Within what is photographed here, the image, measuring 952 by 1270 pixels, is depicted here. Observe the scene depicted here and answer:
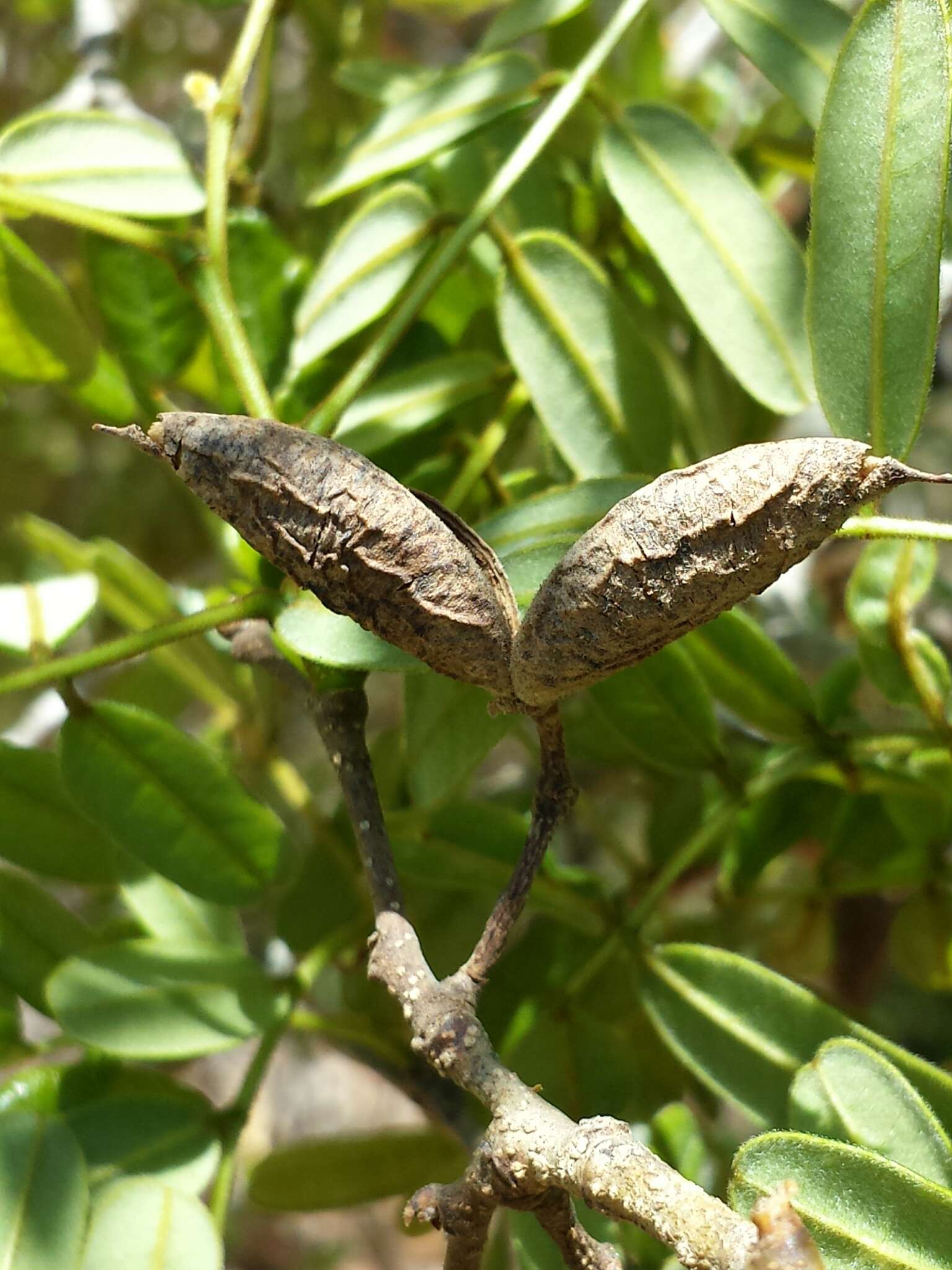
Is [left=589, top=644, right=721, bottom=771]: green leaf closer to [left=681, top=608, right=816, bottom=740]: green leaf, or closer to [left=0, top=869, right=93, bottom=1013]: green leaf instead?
[left=681, top=608, right=816, bottom=740]: green leaf

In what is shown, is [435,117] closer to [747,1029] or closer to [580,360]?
[580,360]

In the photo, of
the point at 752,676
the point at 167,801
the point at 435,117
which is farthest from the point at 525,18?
the point at 167,801

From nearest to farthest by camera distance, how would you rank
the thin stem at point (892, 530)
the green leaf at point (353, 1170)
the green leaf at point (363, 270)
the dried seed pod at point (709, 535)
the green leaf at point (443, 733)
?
1. the dried seed pod at point (709, 535)
2. the thin stem at point (892, 530)
3. the green leaf at point (443, 733)
4. the green leaf at point (363, 270)
5. the green leaf at point (353, 1170)

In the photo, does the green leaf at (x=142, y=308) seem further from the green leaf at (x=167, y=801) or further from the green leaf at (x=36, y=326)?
the green leaf at (x=167, y=801)

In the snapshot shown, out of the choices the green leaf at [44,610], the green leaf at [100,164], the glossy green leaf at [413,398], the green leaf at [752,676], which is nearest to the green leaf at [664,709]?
the green leaf at [752,676]

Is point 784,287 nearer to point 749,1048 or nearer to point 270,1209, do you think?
point 749,1048

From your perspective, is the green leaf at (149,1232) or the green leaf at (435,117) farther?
the green leaf at (435,117)

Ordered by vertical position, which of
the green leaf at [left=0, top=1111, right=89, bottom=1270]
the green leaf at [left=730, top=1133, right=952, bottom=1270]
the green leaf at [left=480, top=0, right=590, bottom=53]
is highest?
the green leaf at [left=480, top=0, right=590, bottom=53]

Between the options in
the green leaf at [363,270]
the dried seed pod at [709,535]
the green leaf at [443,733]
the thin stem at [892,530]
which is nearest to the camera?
the dried seed pod at [709,535]

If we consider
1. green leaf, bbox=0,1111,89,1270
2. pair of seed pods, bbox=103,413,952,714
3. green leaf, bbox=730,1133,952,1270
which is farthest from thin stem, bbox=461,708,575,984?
green leaf, bbox=0,1111,89,1270
